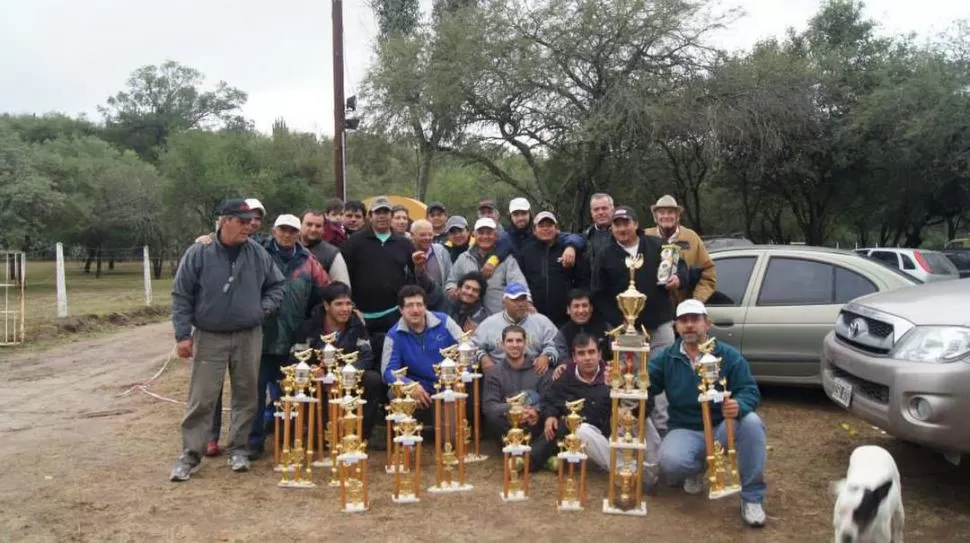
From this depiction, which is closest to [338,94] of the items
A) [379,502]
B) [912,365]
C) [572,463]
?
[379,502]

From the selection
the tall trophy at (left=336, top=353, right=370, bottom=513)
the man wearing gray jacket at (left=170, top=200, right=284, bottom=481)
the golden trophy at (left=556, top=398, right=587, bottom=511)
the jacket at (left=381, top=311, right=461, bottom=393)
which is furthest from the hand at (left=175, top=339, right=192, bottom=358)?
the golden trophy at (left=556, top=398, right=587, bottom=511)

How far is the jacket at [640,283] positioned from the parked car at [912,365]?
113 cm

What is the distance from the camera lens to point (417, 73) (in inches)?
742

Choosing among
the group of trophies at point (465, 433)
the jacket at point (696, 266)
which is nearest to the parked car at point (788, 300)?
the jacket at point (696, 266)

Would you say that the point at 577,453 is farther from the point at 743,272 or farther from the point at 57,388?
the point at 57,388

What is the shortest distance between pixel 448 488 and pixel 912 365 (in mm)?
2698

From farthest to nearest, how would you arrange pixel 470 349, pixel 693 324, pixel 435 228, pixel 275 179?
pixel 275 179
pixel 435 228
pixel 470 349
pixel 693 324

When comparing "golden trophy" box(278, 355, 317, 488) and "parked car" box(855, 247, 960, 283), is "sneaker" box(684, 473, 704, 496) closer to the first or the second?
"golden trophy" box(278, 355, 317, 488)

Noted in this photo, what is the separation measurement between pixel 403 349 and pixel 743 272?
3232 millimetres

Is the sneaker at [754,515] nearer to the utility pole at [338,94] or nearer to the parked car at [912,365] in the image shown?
the parked car at [912,365]

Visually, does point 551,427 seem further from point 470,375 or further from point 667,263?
point 667,263

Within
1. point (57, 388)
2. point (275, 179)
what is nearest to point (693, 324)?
point (57, 388)

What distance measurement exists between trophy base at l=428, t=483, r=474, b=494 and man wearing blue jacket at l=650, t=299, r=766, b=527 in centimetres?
121

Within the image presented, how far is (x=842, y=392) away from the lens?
14.2 feet
